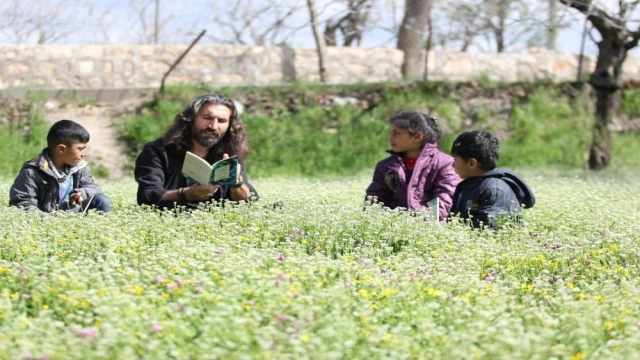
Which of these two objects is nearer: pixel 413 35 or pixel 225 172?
pixel 225 172

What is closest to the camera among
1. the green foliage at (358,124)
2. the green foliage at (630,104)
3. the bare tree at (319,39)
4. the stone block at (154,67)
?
the green foliage at (358,124)

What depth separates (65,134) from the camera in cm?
626

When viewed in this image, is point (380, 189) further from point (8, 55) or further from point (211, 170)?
point (8, 55)

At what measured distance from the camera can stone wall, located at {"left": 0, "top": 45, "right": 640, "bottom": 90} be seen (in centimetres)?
1341

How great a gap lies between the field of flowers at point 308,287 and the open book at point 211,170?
0.70 feet

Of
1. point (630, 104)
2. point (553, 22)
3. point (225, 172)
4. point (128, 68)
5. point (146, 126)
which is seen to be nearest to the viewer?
point (225, 172)

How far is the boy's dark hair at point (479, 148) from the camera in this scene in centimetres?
615

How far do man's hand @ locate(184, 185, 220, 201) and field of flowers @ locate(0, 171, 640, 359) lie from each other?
5.6 inches

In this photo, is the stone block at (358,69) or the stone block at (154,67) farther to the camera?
the stone block at (358,69)

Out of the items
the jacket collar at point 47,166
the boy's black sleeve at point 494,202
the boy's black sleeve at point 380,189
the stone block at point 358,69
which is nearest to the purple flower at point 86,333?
the jacket collar at point 47,166

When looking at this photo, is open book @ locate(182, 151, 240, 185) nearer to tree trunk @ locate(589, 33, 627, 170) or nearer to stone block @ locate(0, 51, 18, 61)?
stone block @ locate(0, 51, 18, 61)

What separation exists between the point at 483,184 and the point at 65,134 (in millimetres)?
2876

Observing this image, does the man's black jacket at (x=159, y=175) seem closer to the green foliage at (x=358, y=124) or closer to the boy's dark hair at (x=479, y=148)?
the boy's dark hair at (x=479, y=148)

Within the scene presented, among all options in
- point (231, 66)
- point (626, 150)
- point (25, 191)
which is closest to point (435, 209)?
point (25, 191)
